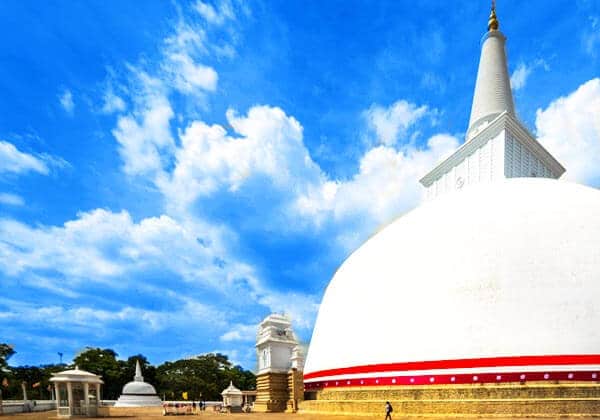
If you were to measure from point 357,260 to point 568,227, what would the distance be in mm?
9362

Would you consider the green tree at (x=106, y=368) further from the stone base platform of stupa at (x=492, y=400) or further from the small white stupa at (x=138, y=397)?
the stone base platform of stupa at (x=492, y=400)

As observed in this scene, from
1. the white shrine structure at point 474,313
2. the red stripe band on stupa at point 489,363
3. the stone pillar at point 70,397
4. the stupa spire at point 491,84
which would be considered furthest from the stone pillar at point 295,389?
the stupa spire at point 491,84

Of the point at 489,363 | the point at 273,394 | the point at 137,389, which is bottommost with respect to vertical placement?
the point at 137,389

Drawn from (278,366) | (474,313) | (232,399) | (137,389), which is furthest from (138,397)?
(474,313)

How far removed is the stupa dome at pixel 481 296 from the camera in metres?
12.4

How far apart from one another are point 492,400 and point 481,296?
138 inches

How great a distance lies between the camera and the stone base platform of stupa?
38.7 ft

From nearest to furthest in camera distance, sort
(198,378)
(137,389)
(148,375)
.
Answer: (137,389), (198,378), (148,375)

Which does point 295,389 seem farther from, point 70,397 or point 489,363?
point 489,363

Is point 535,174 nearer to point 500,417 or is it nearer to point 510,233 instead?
point 510,233

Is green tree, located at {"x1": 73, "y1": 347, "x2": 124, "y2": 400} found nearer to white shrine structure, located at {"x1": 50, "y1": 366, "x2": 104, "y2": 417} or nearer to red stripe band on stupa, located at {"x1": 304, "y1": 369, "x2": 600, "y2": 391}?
white shrine structure, located at {"x1": 50, "y1": 366, "x2": 104, "y2": 417}

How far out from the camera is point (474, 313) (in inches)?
531

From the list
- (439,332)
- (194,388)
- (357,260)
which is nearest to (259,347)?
(357,260)

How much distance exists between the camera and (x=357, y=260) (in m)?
19.5
